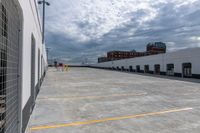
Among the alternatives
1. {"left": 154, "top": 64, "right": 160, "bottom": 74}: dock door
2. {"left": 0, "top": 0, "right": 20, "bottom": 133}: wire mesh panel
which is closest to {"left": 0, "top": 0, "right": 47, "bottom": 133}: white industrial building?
{"left": 0, "top": 0, "right": 20, "bottom": 133}: wire mesh panel

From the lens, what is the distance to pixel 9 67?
9.95 ft

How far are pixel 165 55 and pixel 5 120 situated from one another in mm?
34690

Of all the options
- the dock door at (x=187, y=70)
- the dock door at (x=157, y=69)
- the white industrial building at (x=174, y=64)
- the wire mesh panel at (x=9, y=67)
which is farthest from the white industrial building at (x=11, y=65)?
the dock door at (x=157, y=69)

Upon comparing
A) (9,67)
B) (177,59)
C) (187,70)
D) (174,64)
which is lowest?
(187,70)

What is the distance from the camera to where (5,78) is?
123 inches

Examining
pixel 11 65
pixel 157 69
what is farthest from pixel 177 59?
pixel 11 65

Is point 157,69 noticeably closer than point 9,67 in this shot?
No

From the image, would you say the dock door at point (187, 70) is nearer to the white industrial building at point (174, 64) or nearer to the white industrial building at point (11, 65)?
the white industrial building at point (174, 64)

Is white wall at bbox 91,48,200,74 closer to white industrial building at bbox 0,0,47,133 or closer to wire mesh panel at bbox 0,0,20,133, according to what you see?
white industrial building at bbox 0,0,47,133

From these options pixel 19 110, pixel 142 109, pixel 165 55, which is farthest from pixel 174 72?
pixel 19 110

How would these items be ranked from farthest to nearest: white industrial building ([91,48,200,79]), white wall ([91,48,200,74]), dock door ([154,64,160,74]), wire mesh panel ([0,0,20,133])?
1. dock door ([154,64,160,74])
2. white industrial building ([91,48,200,79])
3. white wall ([91,48,200,74])
4. wire mesh panel ([0,0,20,133])

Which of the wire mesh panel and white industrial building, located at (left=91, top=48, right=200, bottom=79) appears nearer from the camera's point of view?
the wire mesh panel

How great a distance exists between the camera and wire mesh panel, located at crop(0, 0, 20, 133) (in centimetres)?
289

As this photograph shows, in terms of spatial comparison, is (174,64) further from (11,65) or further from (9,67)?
(9,67)
